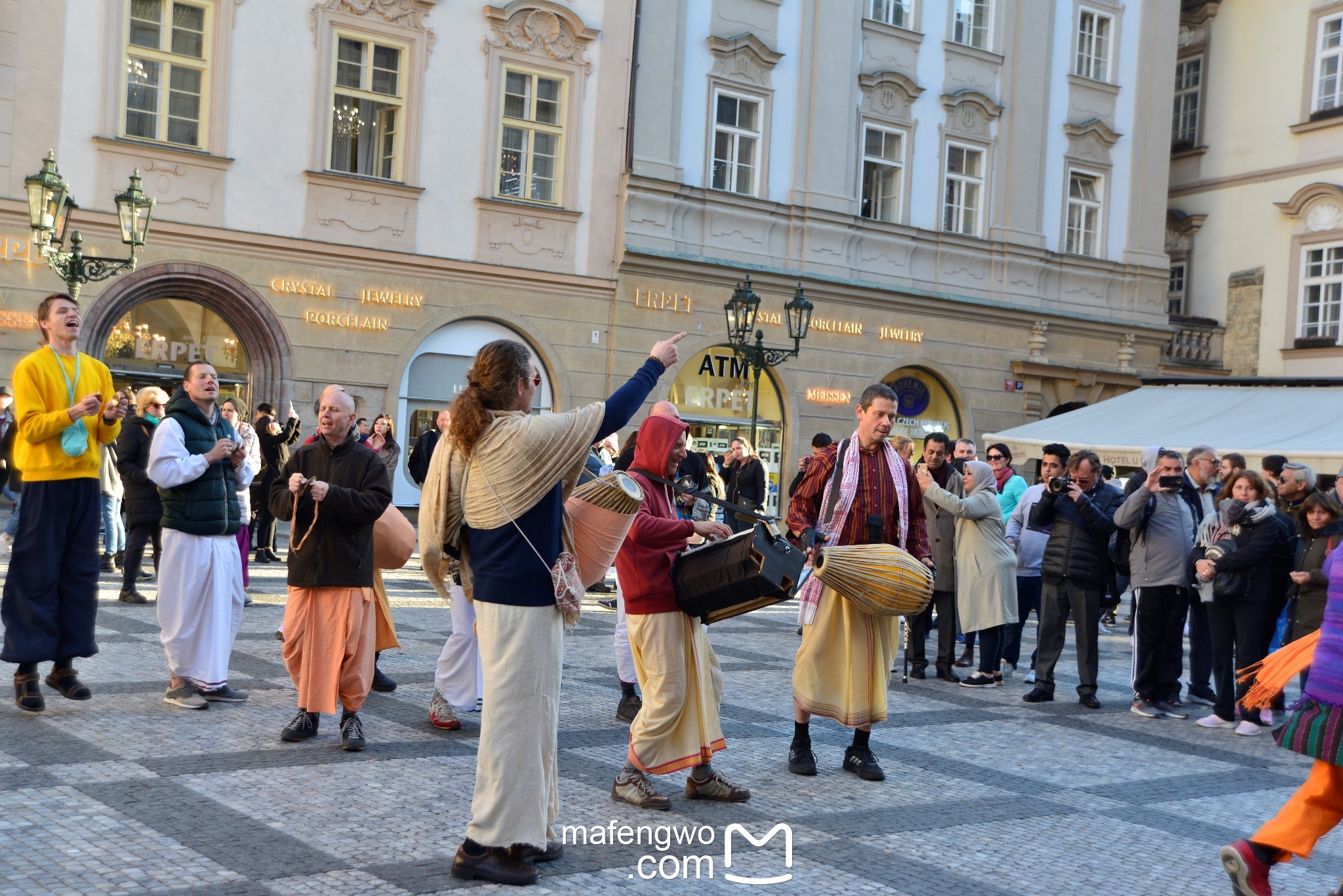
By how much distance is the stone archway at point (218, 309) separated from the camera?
18.7 meters

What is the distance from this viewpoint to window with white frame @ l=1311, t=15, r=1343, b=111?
29.5m

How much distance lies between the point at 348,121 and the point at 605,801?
16447 mm

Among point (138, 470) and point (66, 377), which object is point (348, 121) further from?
point (66, 377)

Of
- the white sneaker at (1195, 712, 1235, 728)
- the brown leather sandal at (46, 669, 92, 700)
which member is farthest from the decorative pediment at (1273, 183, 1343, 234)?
the brown leather sandal at (46, 669, 92, 700)

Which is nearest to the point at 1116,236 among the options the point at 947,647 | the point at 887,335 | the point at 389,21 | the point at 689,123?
the point at 887,335

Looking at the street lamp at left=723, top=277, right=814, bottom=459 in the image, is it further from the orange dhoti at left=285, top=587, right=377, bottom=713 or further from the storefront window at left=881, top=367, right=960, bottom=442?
the orange dhoti at left=285, top=587, right=377, bottom=713

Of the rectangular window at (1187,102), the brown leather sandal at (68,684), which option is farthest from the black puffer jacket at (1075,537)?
the rectangular window at (1187,102)

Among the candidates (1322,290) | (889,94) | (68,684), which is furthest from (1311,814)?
(1322,290)

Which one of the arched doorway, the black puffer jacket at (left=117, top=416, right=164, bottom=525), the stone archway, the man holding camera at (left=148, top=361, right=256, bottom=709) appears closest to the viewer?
the man holding camera at (left=148, top=361, right=256, bottom=709)

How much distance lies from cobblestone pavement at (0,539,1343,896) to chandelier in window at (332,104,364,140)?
12772 mm

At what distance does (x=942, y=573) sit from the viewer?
1107cm

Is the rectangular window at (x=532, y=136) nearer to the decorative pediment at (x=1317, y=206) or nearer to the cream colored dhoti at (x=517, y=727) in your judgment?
the decorative pediment at (x=1317, y=206)

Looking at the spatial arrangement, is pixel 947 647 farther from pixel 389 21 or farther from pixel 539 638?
pixel 389 21

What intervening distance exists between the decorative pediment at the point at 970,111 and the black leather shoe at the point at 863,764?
845 inches
